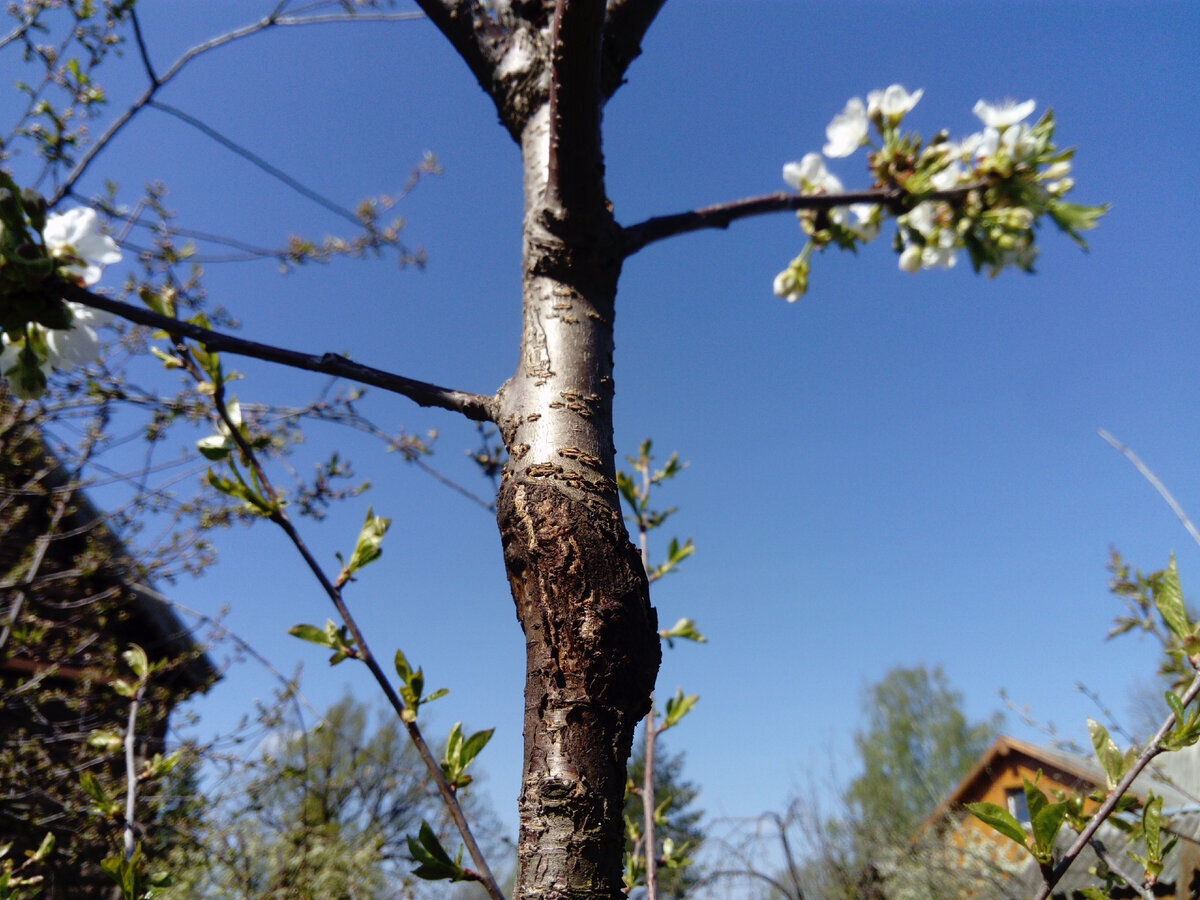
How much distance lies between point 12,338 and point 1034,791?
1526 millimetres

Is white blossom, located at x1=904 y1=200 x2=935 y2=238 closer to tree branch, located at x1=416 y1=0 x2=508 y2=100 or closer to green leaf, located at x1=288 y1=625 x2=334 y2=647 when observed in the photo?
tree branch, located at x1=416 y1=0 x2=508 y2=100

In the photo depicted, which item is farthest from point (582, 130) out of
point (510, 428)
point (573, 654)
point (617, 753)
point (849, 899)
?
point (849, 899)

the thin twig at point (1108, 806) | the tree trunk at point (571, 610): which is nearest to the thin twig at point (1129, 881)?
the thin twig at point (1108, 806)

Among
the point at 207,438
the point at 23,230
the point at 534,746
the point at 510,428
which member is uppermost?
the point at 23,230

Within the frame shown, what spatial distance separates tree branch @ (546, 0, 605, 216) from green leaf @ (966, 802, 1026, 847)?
104cm

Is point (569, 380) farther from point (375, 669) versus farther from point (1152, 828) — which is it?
point (1152, 828)

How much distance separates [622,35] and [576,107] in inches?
22.3

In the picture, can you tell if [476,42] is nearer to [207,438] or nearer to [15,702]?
[207,438]

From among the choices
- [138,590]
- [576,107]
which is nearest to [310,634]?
[576,107]

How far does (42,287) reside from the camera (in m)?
0.94

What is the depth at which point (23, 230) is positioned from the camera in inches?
36.7

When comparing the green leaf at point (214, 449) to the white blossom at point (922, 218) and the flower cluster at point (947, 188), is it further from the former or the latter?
the white blossom at point (922, 218)

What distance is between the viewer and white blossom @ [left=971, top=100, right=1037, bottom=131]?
53.6 inches

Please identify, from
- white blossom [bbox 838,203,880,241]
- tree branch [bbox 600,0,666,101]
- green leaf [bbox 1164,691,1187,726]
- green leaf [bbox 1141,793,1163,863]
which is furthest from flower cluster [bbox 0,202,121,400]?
green leaf [bbox 1141,793,1163,863]
